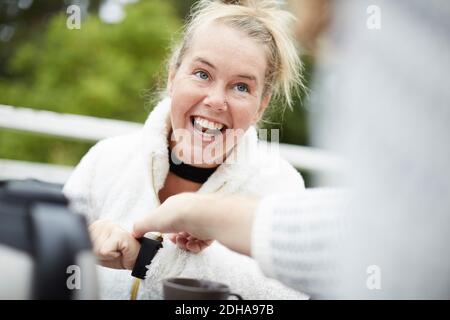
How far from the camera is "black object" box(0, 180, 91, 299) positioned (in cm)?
38

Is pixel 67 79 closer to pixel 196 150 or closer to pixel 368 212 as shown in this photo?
pixel 196 150

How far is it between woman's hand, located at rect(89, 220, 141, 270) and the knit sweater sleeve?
0.20 meters

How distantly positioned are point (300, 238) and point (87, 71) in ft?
5.38

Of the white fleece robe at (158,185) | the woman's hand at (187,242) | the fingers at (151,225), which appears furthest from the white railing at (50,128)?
the fingers at (151,225)

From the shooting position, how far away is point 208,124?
2.69ft

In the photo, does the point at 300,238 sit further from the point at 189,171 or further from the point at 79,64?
the point at 79,64

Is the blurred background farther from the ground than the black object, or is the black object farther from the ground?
the blurred background

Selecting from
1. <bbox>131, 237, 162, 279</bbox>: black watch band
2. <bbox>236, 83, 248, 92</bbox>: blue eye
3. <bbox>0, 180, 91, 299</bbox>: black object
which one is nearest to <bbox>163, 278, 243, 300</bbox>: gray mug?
<bbox>131, 237, 162, 279</bbox>: black watch band

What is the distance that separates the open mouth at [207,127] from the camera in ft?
2.69

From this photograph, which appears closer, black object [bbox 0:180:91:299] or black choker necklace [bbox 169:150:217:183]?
black object [bbox 0:180:91:299]

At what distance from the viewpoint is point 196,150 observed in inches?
33.2

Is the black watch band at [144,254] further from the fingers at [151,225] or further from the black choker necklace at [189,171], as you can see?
the black choker necklace at [189,171]

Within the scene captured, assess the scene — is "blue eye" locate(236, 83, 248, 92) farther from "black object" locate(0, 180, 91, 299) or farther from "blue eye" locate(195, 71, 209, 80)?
"black object" locate(0, 180, 91, 299)

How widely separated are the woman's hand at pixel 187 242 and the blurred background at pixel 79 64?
2.81 ft
